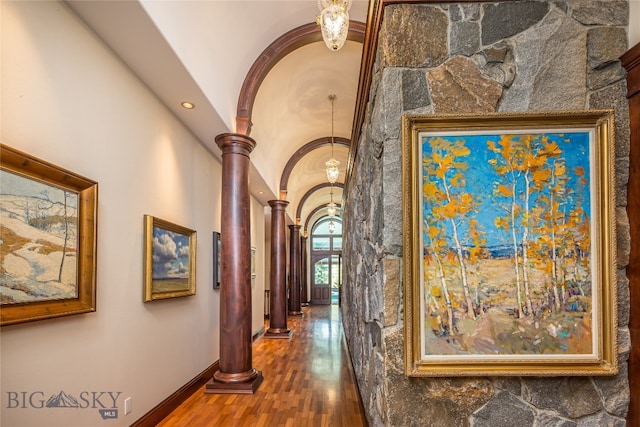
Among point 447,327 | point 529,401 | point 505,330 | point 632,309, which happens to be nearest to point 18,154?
point 447,327

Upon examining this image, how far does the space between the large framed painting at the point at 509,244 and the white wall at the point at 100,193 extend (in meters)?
1.85

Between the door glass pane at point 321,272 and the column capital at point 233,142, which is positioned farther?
the door glass pane at point 321,272

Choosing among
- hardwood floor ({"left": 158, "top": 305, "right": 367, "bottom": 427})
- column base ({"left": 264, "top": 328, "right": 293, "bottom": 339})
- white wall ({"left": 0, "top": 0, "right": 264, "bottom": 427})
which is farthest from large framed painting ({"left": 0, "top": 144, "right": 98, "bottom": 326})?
column base ({"left": 264, "top": 328, "right": 293, "bottom": 339})

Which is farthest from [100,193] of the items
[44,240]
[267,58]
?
[267,58]

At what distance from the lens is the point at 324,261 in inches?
626

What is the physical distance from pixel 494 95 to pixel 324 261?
14.3m

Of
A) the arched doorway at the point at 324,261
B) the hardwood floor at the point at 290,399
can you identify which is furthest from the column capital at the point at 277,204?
the arched doorway at the point at 324,261

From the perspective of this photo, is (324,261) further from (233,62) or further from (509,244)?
(509,244)

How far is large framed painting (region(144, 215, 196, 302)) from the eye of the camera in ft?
9.80

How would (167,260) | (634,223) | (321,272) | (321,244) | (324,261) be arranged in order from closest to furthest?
(634,223) → (167,260) → (321,272) → (324,261) → (321,244)

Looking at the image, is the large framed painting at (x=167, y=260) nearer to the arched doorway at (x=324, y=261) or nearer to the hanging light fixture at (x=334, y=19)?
the hanging light fixture at (x=334, y=19)

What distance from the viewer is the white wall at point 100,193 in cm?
185

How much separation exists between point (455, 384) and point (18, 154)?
90.0 inches

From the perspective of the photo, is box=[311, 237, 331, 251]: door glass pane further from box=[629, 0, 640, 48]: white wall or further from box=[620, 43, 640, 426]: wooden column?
box=[629, 0, 640, 48]: white wall
